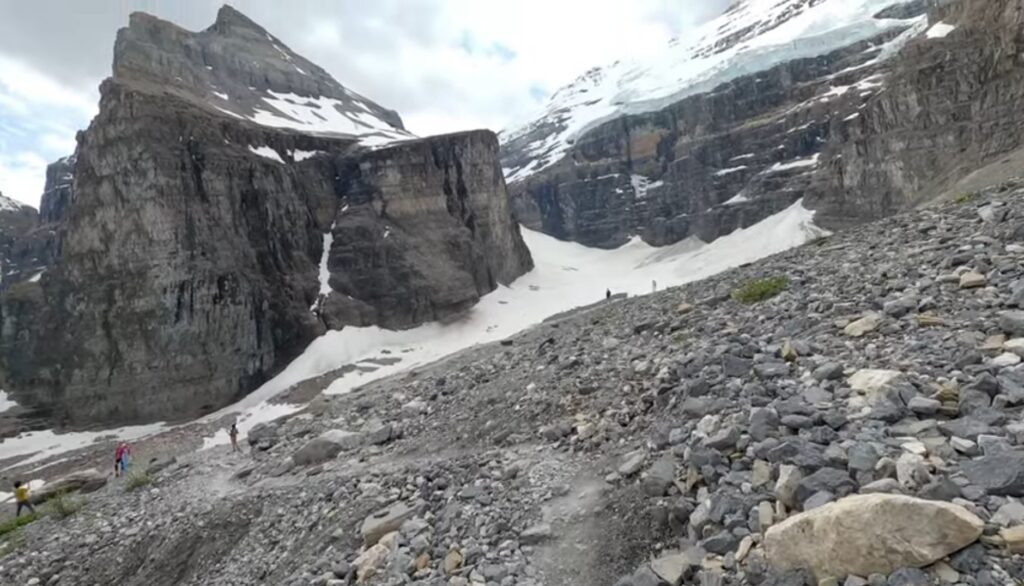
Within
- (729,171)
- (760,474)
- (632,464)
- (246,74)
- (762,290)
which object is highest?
(246,74)

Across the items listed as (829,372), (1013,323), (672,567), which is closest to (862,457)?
(672,567)

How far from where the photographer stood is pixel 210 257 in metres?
58.2

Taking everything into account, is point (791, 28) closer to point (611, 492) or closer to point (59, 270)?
point (59, 270)

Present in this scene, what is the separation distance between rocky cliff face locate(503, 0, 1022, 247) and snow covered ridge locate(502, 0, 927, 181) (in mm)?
596

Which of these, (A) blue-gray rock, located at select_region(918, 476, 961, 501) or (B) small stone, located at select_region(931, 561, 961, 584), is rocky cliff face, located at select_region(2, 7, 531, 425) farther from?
(B) small stone, located at select_region(931, 561, 961, 584)

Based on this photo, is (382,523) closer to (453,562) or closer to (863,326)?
(453,562)

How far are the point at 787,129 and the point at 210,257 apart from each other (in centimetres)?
10391

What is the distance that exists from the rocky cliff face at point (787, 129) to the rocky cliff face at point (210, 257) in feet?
171

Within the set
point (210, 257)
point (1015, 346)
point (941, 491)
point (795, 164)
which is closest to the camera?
point (941, 491)

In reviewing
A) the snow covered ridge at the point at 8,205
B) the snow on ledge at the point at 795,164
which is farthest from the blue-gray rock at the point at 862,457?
the snow covered ridge at the point at 8,205

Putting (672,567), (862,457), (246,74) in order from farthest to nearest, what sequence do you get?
(246,74) → (672,567) → (862,457)

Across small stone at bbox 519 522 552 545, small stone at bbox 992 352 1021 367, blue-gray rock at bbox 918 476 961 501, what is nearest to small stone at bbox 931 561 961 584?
blue-gray rock at bbox 918 476 961 501

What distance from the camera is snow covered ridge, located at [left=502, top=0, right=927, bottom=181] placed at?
410 feet

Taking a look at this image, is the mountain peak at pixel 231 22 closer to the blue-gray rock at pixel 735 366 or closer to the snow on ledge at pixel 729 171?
the snow on ledge at pixel 729 171
